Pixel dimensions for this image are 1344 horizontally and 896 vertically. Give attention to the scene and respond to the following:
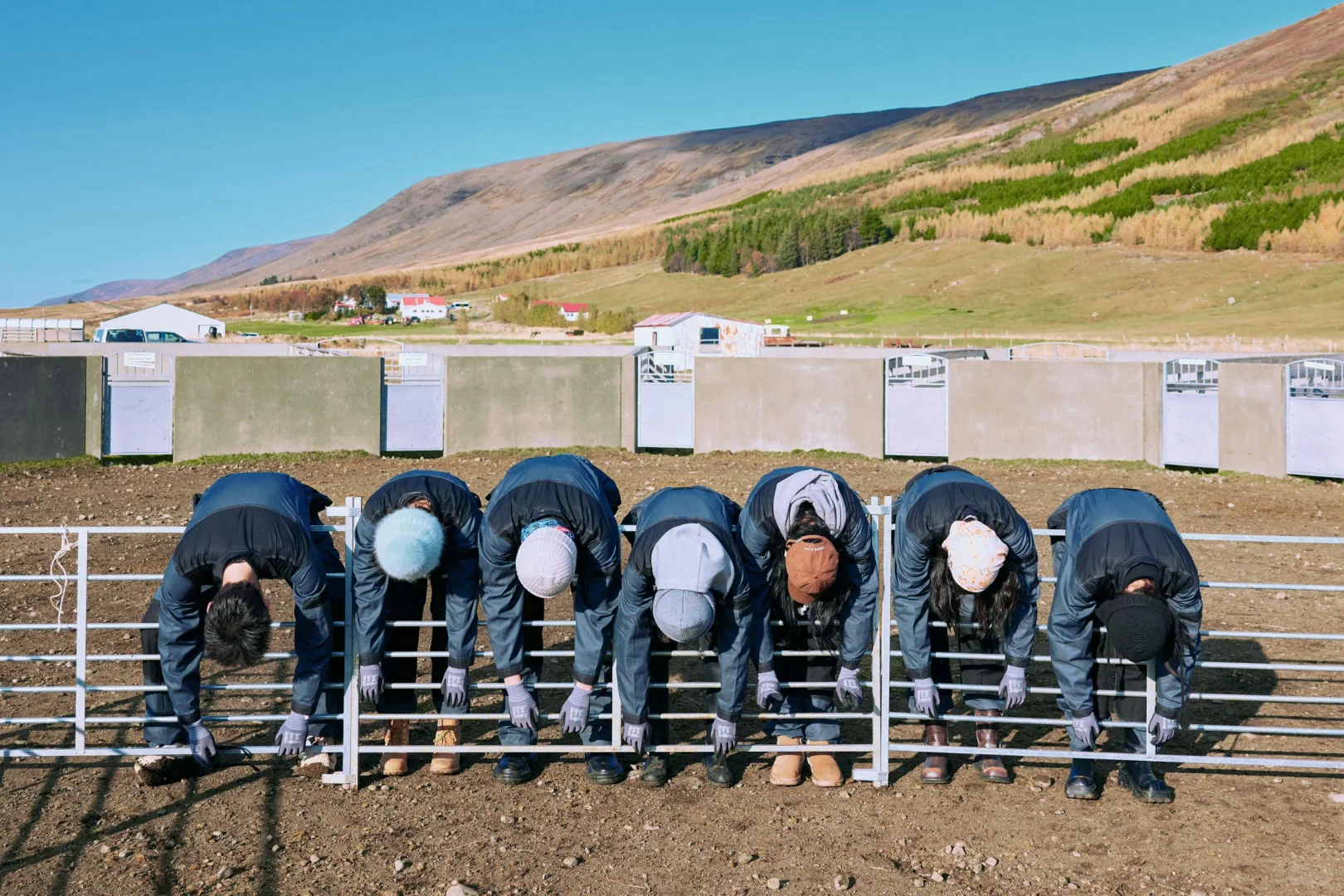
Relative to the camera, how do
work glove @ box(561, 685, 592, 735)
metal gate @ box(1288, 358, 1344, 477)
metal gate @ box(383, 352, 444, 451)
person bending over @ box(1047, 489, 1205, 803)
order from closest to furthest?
person bending over @ box(1047, 489, 1205, 803)
work glove @ box(561, 685, 592, 735)
metal gate @ box(1288, 358, 1344, 477)
metal gate @ box(383, 352, 444, 451)

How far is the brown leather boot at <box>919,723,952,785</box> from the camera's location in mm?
5703

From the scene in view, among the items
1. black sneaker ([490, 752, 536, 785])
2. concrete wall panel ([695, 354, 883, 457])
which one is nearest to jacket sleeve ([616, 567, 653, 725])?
black sneaker ([490, 752, 536, 785])

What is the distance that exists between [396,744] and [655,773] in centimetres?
134

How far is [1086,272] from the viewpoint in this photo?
6519 centimetres

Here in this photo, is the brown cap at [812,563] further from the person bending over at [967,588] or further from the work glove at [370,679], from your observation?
the work glove at [370,679]

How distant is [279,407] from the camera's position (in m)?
18.8

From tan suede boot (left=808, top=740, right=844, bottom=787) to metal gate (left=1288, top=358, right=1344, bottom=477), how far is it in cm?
1259

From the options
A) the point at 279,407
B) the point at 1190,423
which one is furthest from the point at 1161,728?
the point at 279,407

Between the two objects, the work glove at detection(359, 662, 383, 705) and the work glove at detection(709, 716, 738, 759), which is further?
the work glove at detection(359, 662, 383, 705)

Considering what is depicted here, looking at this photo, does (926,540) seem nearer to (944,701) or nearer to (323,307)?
(944,701)

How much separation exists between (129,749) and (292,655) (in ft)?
2.96

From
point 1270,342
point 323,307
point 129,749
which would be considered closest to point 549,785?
point 129,749

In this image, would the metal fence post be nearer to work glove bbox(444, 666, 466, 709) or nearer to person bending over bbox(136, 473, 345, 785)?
person bending over bbox(136, 473, 345, 785)

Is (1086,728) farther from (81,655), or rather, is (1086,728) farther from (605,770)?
(81,655)
